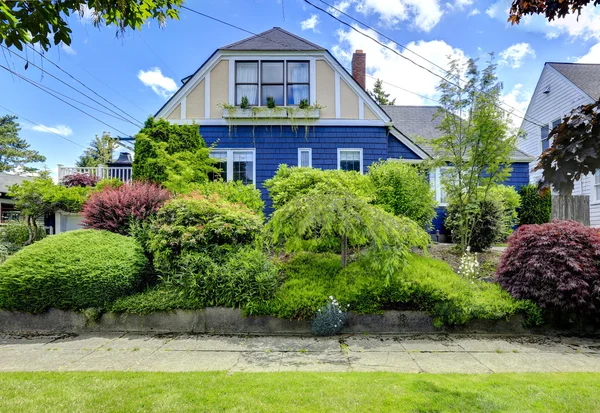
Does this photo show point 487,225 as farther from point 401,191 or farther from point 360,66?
point 360,66

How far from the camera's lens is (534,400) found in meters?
2.87

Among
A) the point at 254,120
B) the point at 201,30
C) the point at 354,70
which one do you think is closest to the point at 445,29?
the point at 354,70

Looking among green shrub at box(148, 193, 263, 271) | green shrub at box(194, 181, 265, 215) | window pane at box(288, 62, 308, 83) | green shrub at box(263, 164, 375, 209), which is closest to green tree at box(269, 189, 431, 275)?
green shrub at box(148, 193, 263, 271)

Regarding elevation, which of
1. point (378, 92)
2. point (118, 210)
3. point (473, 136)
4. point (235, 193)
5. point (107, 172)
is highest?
point (378, 92)

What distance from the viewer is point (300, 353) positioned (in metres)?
4.24

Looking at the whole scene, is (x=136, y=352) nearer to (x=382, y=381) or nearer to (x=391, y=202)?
A: (x=382, y=381)

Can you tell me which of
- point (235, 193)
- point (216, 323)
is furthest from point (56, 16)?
A: point (235, 193)

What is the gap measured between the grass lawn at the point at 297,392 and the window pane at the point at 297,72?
10184 millimetres

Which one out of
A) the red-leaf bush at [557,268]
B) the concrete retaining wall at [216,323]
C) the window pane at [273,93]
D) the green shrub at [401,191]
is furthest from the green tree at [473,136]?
the window pane at [273,93]

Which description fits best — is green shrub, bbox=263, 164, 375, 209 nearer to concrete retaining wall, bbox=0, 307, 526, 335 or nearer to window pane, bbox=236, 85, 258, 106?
concrete retaining wall, bbox=0, 307, 526, 335

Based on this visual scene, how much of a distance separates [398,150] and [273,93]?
5142 mm

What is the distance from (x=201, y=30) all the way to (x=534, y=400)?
1143cm

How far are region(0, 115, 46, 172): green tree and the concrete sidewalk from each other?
42.5m

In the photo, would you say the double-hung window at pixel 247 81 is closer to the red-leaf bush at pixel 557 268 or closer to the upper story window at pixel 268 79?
the upper story window at pixel 268 79
